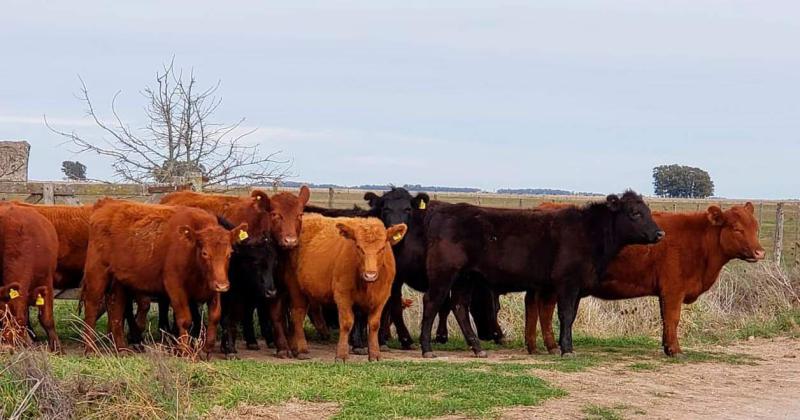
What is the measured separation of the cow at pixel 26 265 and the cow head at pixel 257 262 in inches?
87.7

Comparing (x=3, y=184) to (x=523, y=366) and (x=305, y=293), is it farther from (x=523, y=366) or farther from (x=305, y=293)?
(x=523, y=366)

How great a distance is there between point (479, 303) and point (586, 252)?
94.1 inches

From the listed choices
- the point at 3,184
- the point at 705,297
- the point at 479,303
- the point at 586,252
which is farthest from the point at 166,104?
the point at 705,297

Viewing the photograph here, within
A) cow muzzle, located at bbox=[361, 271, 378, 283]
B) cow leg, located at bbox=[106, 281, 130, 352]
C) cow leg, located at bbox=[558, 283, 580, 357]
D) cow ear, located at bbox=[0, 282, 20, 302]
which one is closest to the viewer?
cow ear, located at bbox=[0, 282, 20, 302]

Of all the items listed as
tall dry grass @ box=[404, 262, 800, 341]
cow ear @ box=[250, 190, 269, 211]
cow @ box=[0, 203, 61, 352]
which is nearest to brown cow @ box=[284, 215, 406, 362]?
cow ear @ box=[250, 190, 269, 211]

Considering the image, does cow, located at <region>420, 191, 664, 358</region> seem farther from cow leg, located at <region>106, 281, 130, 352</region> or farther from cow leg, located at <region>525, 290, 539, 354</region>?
cow leg, located at <region>106, 281, 130, 352</region>

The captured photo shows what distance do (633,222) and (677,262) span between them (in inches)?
35.8

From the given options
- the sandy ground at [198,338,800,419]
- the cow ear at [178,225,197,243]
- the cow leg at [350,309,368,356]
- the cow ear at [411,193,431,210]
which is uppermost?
the cow ear at [411,193,431,210]

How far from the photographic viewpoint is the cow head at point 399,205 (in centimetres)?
1429

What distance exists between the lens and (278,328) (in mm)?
12828

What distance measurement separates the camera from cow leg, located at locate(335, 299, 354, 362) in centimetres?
1204

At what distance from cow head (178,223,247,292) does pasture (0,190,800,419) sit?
36.6 inches

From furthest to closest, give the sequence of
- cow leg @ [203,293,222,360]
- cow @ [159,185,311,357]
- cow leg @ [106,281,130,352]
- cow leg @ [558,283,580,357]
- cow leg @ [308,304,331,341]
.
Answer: cow leg @ [308,304,331,341] → cow leg @ [558,283,580,357] → cow @ [159,185,311,357] → cow leg @ [106,281,130,352] → cow leg @ [203,293,222,360]

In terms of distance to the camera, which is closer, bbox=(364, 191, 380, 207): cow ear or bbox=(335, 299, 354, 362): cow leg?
bbox=(335, 299, 354, 362): cow leg
